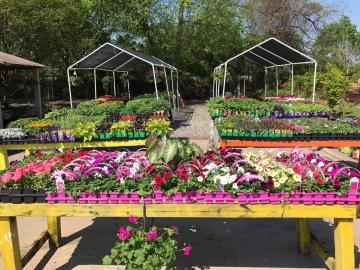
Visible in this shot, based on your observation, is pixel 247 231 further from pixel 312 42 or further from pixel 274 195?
pixel 312 42

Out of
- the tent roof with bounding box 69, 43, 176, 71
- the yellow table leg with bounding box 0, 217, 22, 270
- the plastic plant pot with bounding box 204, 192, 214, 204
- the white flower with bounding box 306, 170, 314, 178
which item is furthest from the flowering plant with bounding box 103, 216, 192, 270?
the tent roof with bounding box 69, 43, 176, 71

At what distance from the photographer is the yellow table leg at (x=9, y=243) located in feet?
10.2

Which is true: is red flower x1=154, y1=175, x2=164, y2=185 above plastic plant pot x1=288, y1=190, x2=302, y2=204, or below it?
above

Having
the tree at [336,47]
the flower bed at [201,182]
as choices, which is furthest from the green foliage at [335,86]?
the flower bed at [201,182]

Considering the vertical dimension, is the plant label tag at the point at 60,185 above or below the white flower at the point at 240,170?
below

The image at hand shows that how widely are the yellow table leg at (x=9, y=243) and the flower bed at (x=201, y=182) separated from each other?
31 cm

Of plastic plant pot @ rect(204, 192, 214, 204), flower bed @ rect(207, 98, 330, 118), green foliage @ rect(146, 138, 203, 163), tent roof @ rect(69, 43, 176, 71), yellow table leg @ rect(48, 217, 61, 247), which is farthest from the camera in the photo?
tent roof @ rect(69, 43, 176, 71)

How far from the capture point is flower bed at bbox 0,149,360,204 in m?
2.93

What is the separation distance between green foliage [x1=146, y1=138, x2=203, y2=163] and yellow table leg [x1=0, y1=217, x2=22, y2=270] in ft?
4.19

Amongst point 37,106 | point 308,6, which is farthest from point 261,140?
point 308,6

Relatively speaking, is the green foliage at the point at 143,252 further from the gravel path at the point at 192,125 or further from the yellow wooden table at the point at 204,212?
the gravel path at the point at 192,125

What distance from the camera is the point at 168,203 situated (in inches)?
118

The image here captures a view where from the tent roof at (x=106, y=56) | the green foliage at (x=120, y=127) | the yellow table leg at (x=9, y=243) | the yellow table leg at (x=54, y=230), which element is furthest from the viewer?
the tent roof at (x=106, y=56)

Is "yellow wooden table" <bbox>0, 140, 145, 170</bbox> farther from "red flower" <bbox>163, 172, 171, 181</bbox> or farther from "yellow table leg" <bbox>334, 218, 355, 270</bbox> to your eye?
"yellow table leg" <bbox>334, 218, 355, 270</bbox>
